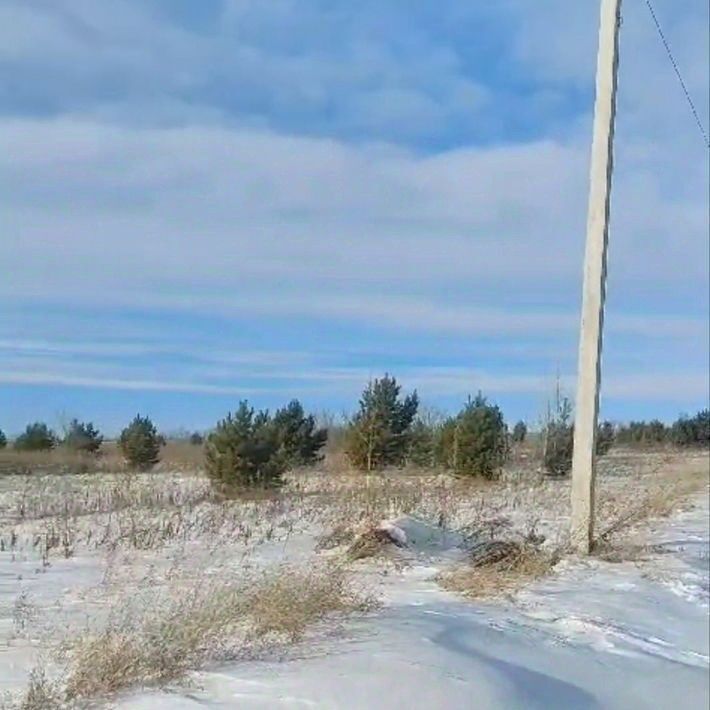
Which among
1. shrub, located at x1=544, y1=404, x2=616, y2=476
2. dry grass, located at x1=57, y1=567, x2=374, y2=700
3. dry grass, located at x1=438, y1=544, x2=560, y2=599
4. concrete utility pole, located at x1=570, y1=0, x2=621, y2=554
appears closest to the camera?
dry grass, located at x1=57, y1=567, x2=374, y2=700

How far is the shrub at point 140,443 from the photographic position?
8383 millimetres

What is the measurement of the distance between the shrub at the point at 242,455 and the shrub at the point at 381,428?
278 cm

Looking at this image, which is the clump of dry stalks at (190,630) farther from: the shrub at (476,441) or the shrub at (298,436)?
the shrub at (476,441)

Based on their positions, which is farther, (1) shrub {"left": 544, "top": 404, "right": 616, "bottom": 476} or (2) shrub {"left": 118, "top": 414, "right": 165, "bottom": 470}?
(1) shrub {"left": 544, "top": 404, "right": 616, "bottom": 476}

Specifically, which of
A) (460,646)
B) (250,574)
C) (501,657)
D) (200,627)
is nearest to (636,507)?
(250,574)

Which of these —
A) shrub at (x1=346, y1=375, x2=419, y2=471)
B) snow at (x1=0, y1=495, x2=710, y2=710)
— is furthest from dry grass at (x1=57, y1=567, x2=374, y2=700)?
shrub at (x1=346, y1=375, x2=419, y2=471)

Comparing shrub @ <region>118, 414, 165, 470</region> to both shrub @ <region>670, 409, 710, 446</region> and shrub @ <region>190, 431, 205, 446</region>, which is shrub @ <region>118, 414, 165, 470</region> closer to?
shrub @ <region>190, 431, 205, 446</region>

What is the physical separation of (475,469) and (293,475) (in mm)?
4315

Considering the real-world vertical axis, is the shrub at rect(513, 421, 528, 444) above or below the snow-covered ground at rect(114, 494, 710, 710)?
above

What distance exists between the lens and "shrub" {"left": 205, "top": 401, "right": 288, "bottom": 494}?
635 inches

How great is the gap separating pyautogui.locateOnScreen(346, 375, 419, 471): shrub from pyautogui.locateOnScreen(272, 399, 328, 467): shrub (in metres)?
1.17

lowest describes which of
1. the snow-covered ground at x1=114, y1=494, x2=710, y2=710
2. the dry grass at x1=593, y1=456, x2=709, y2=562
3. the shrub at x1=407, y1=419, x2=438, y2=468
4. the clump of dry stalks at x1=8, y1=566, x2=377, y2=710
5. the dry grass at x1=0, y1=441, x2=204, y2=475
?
the snow-covered ground at x1=114, y1=494, x2=710, y2=710

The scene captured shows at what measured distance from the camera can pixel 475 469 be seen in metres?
21.0

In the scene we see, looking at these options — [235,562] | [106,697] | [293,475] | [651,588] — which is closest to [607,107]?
[651,588]
